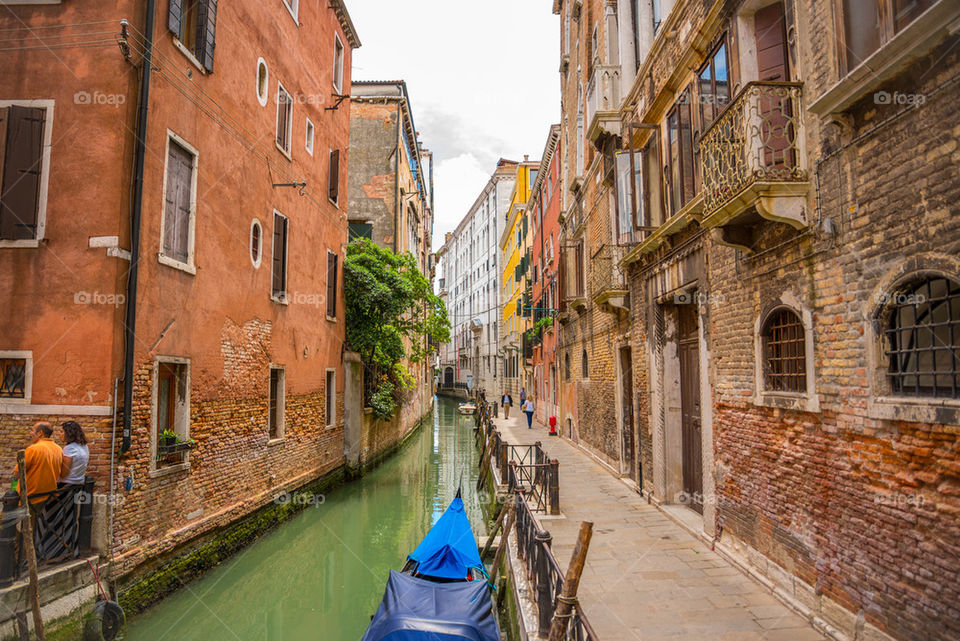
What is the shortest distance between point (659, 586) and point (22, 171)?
8.55 m

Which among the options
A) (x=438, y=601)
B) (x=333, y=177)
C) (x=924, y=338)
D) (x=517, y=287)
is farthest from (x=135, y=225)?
(x=517, y=287)

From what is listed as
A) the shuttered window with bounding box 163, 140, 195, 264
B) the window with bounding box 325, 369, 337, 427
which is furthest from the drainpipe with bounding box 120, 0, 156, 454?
the window with bounding box 325, 369, 337, 427

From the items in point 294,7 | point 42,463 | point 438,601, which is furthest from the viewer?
point 294,7

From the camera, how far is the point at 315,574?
9586 mm

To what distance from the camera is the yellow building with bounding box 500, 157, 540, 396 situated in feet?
103

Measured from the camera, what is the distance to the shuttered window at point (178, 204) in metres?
7.94

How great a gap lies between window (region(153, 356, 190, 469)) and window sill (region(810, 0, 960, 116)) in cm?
781

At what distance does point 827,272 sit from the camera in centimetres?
471

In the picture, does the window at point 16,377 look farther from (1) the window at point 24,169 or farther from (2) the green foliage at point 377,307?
(2) the green foliage at point 377,307

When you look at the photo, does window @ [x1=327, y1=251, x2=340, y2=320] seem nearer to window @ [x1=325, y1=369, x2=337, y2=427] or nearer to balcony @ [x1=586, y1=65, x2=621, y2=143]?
window @ [x1=325, y1=369, x2=337, y2=427]

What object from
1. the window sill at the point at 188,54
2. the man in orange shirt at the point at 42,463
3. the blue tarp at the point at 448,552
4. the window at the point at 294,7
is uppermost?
the window at the point at 294,7

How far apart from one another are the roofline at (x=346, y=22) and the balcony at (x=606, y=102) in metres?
7.59
